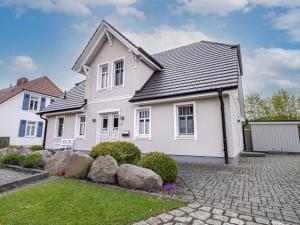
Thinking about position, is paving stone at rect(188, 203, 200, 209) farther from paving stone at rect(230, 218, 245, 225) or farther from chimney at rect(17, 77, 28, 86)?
chimney at rect(17, 77, 28, 86)

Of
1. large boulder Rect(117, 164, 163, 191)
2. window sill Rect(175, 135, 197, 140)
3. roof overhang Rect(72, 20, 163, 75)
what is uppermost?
roof overhang Rect(72, 20, 163, 75)

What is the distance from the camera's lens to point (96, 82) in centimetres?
1264

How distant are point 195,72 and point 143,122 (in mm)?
4125

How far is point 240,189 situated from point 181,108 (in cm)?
528

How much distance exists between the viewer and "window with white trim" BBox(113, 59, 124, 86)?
1180 cm

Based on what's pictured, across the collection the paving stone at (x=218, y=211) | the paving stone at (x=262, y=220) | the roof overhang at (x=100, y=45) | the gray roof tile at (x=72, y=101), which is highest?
the roof overhang at (x=100, y=45)

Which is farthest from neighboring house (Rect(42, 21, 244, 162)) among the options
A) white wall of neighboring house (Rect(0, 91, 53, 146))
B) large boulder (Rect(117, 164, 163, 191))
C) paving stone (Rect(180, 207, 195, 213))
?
white wall of neighboring house (Rect(0, 91, 53, 146))

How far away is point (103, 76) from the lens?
42.0 ft

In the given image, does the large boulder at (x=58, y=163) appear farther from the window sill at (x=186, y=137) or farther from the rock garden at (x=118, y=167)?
the window sill at (x=186, y=137)

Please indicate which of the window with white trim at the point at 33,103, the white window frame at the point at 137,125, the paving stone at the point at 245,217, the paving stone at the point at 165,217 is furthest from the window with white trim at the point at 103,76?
the window with white trim at the point at 33,103

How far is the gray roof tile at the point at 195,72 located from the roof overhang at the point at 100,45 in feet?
4.20

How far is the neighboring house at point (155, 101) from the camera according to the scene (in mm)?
8109

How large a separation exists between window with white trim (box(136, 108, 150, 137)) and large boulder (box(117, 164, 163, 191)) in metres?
5.25

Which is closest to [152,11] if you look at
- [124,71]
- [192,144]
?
[124,71]
